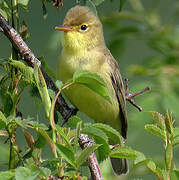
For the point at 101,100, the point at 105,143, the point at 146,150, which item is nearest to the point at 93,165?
the point at 105,143

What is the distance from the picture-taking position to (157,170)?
165 cm

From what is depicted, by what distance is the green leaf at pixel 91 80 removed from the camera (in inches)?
62.6

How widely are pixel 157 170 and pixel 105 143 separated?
0.77ft

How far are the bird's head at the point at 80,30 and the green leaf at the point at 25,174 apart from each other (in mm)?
2022

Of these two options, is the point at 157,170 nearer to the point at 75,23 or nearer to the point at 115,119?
the point at 75,23

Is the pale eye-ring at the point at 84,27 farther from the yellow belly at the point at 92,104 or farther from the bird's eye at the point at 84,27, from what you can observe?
the yellow belly at the point at 92,104

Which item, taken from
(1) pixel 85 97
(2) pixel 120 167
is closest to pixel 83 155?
(1) pixel 85 97

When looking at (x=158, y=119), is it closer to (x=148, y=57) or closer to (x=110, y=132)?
(x=110, y=132)

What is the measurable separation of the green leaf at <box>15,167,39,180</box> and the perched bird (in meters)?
1.75

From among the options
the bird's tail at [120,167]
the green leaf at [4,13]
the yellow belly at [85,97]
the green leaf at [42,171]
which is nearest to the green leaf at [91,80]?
the green leaf at [42,171]

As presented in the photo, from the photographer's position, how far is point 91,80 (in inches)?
63.9

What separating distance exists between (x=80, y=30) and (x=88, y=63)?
0.39 metres

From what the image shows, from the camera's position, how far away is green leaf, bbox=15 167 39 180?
1.38m

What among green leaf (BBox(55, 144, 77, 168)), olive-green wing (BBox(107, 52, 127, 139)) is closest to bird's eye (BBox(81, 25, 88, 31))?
olive-green wing (BBox(107, 52, 127, 139))
